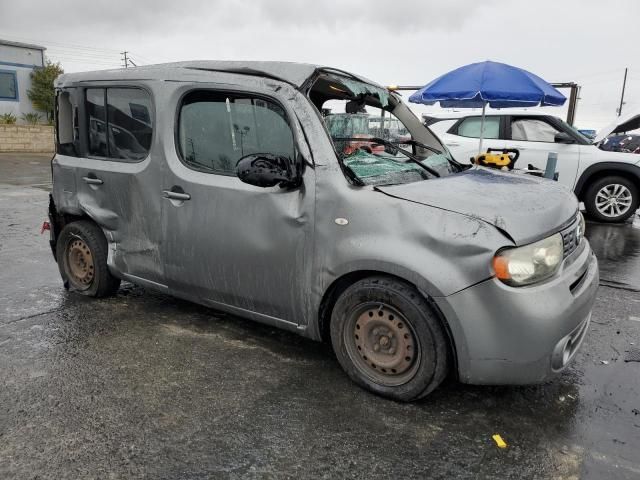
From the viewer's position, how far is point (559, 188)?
3.13 meters

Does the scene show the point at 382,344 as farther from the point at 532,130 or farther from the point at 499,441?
the point at 532,130

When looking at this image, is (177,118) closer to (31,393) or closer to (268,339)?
(268,339)

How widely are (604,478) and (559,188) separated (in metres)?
1.69

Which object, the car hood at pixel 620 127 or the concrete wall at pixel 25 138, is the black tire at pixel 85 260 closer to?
the car hood at pixel 620 127

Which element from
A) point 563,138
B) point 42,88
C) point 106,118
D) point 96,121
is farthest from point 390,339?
point 42,88

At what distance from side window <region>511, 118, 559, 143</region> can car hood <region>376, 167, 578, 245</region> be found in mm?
6021

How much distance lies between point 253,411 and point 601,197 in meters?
7.84

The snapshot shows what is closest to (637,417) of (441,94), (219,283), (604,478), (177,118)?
(604,478)

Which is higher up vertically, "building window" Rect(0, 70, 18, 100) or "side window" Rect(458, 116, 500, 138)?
"building window" Rect(0, 70, 18, 100)

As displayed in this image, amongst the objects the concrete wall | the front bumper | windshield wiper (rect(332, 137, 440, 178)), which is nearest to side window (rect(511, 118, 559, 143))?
windshield wiper (rect(332, 137, 440, 178))

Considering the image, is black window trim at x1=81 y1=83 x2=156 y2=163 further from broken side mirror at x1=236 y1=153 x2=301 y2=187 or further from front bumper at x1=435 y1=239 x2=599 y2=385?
front bumper at x1=435 y1=239 x2=599 y2=385

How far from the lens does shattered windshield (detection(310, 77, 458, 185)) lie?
304 centimetres

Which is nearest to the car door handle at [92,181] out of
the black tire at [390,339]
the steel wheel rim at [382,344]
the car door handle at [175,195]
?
the car door handle at [175,195]

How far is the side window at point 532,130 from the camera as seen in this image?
8453 millimetres
